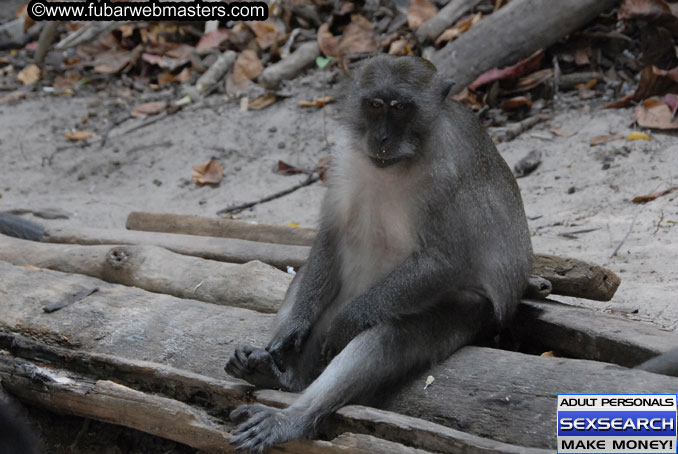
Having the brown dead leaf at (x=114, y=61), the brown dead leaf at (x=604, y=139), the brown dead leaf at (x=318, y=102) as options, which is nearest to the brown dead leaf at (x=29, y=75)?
the brown dead leaf at (x=114, y=61)

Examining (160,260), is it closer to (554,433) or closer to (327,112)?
(554,433)

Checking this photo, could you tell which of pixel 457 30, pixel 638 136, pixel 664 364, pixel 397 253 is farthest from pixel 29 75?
pixel 664 364

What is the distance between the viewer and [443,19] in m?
8.95

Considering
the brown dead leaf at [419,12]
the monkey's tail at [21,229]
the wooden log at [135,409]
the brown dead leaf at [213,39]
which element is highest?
the brown dead leaf at [419,12]

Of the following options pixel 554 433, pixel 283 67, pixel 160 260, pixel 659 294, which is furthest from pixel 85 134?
pixel 554 433

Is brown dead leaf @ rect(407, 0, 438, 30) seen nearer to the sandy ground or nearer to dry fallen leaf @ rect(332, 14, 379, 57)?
dry fallen leaf @ rect(332, 14, 379, 57)

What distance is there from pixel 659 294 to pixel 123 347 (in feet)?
9.60

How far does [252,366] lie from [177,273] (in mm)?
1477

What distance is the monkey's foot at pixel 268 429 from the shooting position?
3.06m

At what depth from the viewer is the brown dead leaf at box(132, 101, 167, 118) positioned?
32.7 feet

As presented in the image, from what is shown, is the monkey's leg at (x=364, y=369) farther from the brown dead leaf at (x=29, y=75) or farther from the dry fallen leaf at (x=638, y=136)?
the brown dead leaf at (x=29, y=75)

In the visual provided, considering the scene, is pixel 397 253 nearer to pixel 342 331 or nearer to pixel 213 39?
pixel 342 331

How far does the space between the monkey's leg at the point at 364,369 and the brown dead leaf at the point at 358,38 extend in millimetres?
6435

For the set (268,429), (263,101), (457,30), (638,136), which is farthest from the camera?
(263,101)
